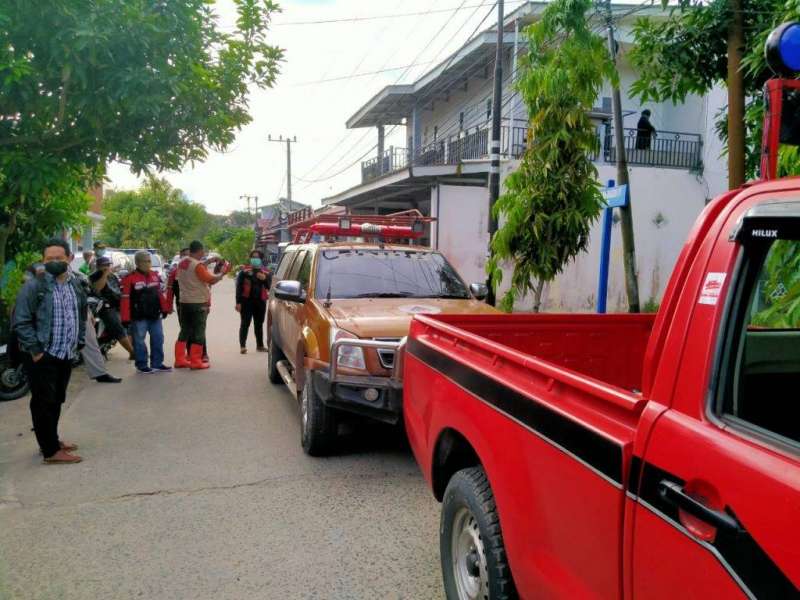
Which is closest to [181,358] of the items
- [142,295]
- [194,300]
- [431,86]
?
[194,300]

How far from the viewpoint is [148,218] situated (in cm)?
5697

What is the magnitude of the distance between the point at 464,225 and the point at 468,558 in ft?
48.9

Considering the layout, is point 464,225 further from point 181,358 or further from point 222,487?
point 222,487

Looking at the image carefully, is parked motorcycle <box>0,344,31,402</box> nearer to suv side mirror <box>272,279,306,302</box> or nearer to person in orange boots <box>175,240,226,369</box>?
person in orange boots <box>175,240,226,369</box>

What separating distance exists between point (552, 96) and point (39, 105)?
17.6 ft

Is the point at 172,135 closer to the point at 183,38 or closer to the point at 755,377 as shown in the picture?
the point at 183,38

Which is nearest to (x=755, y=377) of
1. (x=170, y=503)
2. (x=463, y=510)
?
(x=463, y=510)

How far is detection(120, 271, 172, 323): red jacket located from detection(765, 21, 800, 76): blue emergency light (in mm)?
8576

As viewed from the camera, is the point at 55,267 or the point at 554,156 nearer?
the point at 55,267

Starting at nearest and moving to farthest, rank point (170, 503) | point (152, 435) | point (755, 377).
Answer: point (755, 377)
point (170, 503)
point (152, 435)

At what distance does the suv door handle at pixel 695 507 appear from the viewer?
144 cm

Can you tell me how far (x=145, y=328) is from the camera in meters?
9.34

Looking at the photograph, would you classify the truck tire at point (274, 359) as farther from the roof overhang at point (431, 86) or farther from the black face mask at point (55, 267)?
the roof overhang at point (431, 86)

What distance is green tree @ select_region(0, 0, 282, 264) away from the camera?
19.7 feet
